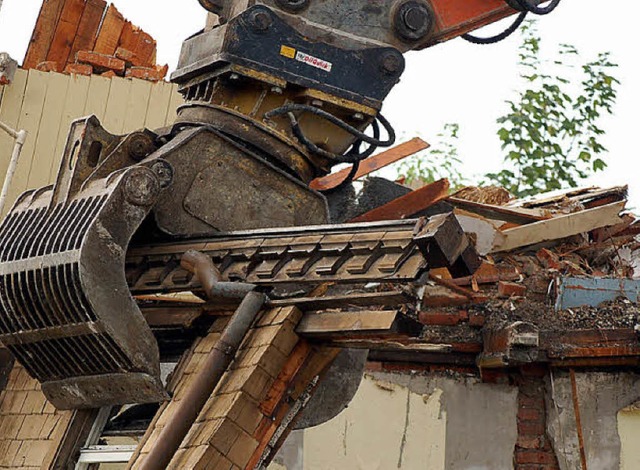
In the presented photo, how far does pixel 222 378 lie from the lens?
26.8 ft

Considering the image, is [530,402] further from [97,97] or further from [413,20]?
[97,97]

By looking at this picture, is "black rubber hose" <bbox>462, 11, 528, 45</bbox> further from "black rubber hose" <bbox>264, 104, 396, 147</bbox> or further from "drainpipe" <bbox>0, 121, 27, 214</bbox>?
"drainpipe" <bbox>0, 121, 27, 214</bbox>

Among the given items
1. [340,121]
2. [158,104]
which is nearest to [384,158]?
[158,104]

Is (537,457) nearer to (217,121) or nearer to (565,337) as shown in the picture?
(565,337)

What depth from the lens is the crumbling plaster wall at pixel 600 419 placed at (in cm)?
1114

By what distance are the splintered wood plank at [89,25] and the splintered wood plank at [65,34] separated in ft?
0.17

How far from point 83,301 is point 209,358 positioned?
3.00ft

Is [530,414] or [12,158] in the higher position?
[12,158]

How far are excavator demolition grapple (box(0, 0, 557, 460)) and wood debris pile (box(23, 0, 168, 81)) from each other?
3465mm

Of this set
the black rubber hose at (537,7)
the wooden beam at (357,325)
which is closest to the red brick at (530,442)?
the black rubber hose at (537,7)

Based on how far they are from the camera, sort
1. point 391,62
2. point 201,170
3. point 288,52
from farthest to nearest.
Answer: point 391,62
point 288,52
point 201,170

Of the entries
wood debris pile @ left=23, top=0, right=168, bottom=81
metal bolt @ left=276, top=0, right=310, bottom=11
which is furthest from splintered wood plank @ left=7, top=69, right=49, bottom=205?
metal bolt @ left=276, top=0, right=310, bottom=11

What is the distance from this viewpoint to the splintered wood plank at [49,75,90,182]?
12.2 metres

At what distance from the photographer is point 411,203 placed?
1173cm
